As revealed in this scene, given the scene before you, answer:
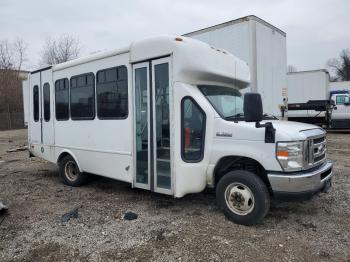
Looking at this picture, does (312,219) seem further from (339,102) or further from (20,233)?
A: (339,102)

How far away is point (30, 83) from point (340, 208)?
7.62 m

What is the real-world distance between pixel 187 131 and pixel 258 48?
18.8 ft

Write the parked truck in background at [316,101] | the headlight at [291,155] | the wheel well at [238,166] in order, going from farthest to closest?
1. the parked truck in background at [316,101]
2. the wheel well at [238,166]
3. the headlight at [291,155]

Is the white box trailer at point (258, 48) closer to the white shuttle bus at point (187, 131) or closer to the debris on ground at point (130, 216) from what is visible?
the white shuttle bus at point (187, 131)

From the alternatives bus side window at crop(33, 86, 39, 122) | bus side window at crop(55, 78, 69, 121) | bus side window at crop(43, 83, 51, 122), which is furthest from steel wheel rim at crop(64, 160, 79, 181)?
bus side window at crop(33, 86, 39, 122)

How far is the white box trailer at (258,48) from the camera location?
9.66m

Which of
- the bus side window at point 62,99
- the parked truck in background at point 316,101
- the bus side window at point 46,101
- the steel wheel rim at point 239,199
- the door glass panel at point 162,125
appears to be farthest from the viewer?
the parked truck in background at point 316,101

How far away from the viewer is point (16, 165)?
1045 cm

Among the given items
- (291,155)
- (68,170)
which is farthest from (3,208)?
(291,155)

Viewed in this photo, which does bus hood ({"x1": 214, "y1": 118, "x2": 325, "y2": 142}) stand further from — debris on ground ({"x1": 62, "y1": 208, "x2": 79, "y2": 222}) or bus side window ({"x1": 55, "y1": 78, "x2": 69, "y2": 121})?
bus side window ({"x1": 55, "y1": 78, "x2": 69, "y2": 121})

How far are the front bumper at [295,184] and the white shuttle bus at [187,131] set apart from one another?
0.5 inches

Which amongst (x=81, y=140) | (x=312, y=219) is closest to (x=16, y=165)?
(x=81, y=140)

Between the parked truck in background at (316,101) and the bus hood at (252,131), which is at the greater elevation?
the parked truck in background at (316,101)

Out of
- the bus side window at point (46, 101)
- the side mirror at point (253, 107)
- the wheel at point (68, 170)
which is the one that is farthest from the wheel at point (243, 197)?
the bus side window at point (46, 101)
